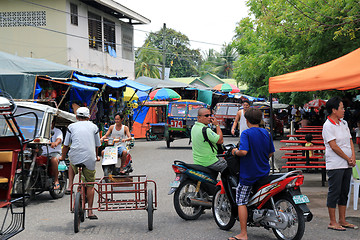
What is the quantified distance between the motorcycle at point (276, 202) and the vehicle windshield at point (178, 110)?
14752mm

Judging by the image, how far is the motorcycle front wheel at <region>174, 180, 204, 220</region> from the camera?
732cm

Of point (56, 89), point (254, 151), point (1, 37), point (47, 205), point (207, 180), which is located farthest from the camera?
point (1, 37)

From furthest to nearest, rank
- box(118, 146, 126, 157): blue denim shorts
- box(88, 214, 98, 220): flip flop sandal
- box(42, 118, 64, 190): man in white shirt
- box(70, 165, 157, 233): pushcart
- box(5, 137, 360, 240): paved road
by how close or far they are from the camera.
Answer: box(118, 146, 126, 157): blue denim shorts → box(42, 118, 64, 190): man in white shirt → box(88, 214, 98, 220): flip flop sandal → box(70, 165, 157, 233): pushcart → box(5, 137, 360, 240): paved road

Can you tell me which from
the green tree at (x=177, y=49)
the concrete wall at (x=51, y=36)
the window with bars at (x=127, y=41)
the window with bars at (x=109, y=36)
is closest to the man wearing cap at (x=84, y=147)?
the concrete wall at (x=51, y=36)

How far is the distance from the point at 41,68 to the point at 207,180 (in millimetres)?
10536

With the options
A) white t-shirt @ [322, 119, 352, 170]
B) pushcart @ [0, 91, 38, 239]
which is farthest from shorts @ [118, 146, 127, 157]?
white t-shirt @ [322, 119, 352, 170]

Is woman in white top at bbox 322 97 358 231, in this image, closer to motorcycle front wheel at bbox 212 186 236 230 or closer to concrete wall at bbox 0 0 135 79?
motorcycle front wheel at bbox 212 186 236 230

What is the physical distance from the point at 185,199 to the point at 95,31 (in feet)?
71.8

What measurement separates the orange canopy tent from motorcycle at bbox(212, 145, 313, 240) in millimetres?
3073

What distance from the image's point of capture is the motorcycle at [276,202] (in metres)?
5.71

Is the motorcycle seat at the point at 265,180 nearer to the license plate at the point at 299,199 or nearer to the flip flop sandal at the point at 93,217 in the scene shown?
the license plate at the point at 299,199

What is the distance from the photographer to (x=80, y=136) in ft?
24.4

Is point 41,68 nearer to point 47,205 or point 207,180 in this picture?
point 47,205

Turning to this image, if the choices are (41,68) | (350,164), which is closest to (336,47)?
(350,164)
